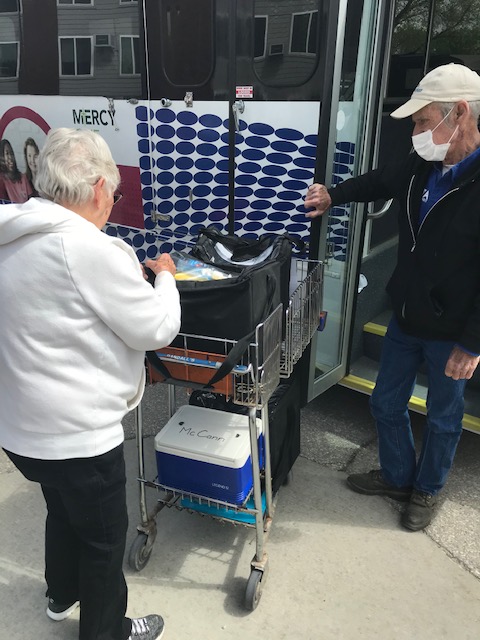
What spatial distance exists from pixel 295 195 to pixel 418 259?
30.7 inches

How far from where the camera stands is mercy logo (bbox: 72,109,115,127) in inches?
139

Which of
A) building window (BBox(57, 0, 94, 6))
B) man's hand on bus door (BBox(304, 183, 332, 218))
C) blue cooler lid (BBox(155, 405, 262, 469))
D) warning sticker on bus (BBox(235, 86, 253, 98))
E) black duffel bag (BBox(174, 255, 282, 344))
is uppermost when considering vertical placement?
building window (BBox(57, 0, 94, 6))

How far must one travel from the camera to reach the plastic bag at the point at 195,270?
6.98 feet

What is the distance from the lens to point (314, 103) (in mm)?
2643

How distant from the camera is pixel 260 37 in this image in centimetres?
275

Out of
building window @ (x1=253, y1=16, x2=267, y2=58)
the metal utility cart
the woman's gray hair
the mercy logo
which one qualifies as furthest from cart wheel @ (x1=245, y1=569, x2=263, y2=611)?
the mercy logo

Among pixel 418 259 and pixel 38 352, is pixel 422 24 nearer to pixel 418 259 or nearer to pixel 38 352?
pixel 418 259

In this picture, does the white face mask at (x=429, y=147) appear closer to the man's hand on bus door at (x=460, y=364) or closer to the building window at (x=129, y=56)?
the man's hand on bus door at (x=460, y=364)

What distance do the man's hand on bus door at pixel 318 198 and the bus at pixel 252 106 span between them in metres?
0.06

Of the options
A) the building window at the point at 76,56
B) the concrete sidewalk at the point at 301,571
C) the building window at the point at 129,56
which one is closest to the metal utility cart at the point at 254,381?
the concrete sidewalk at the point at 301,571

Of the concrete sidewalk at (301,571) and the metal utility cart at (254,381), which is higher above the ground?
the metal utility cart at (254,381)

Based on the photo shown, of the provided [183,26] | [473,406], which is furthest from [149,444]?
[183,26]

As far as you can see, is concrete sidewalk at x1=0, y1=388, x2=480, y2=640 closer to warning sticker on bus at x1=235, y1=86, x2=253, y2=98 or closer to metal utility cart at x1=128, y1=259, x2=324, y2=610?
metal utility cart at x1=128, y1=259, x2=324, y2=610

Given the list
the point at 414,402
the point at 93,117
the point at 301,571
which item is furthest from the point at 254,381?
the point at 93,117
